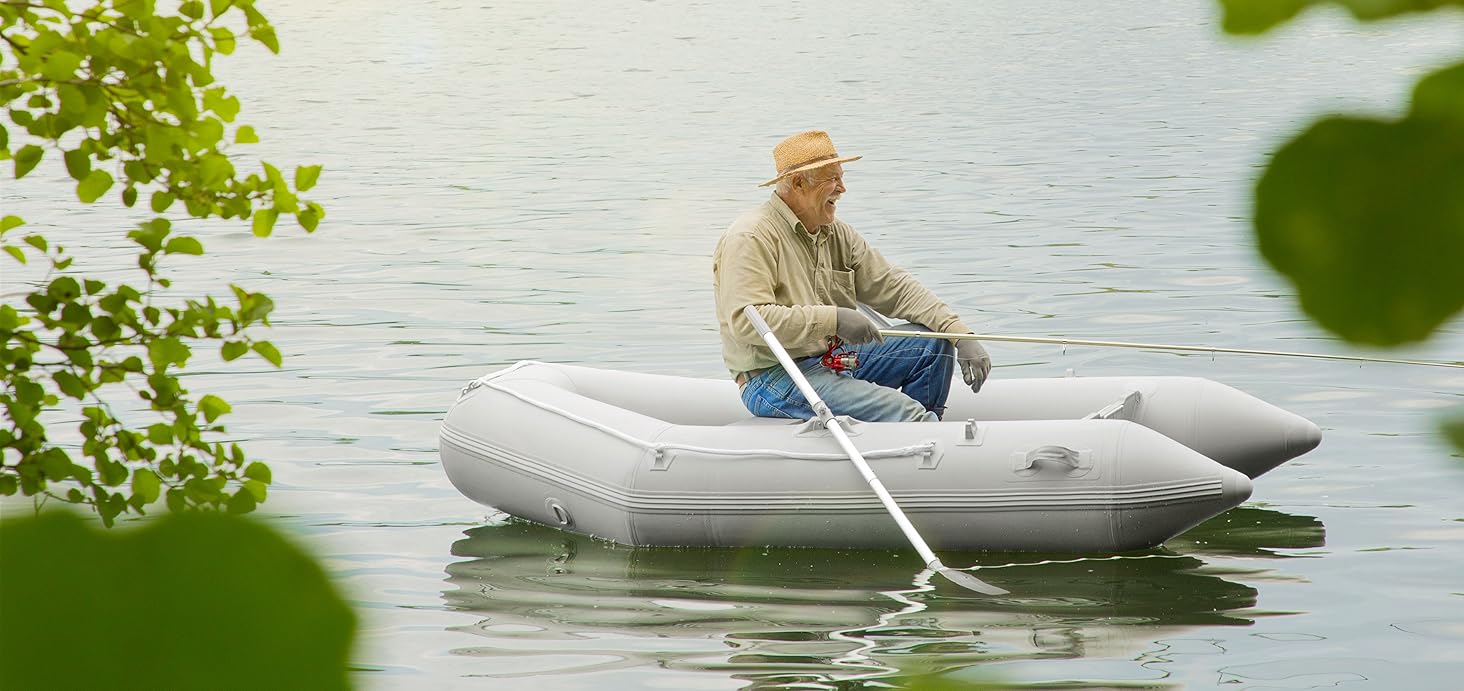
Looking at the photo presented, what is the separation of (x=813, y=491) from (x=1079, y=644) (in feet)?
3.42

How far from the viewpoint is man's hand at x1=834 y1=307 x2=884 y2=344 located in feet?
18.2

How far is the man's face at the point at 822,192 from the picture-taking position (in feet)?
18.6

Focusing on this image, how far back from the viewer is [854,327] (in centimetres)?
555

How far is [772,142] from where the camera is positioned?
21.7 m

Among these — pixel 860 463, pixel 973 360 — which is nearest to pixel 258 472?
pixel 860 463

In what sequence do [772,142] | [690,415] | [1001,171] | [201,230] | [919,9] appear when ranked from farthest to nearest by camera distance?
[919,9] < [772,142] < [1001,171] < [201,230] < [690,415]

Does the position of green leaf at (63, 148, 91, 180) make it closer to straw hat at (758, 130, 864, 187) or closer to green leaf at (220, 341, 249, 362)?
green leaf at (220, 341, 249, 362)

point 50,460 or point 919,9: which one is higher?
point 50,460

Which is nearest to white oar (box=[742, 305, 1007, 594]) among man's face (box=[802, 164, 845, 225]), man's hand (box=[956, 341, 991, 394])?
man's face (box=[802, 164, 845, 225])

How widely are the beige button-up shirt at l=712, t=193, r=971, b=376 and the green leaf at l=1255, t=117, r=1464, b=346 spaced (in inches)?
206

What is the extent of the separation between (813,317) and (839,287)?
22.1 inches

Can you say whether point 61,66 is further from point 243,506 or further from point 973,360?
point 973,360

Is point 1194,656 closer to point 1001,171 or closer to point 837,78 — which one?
point 1001,171

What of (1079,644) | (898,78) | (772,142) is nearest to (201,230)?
(772,142)
